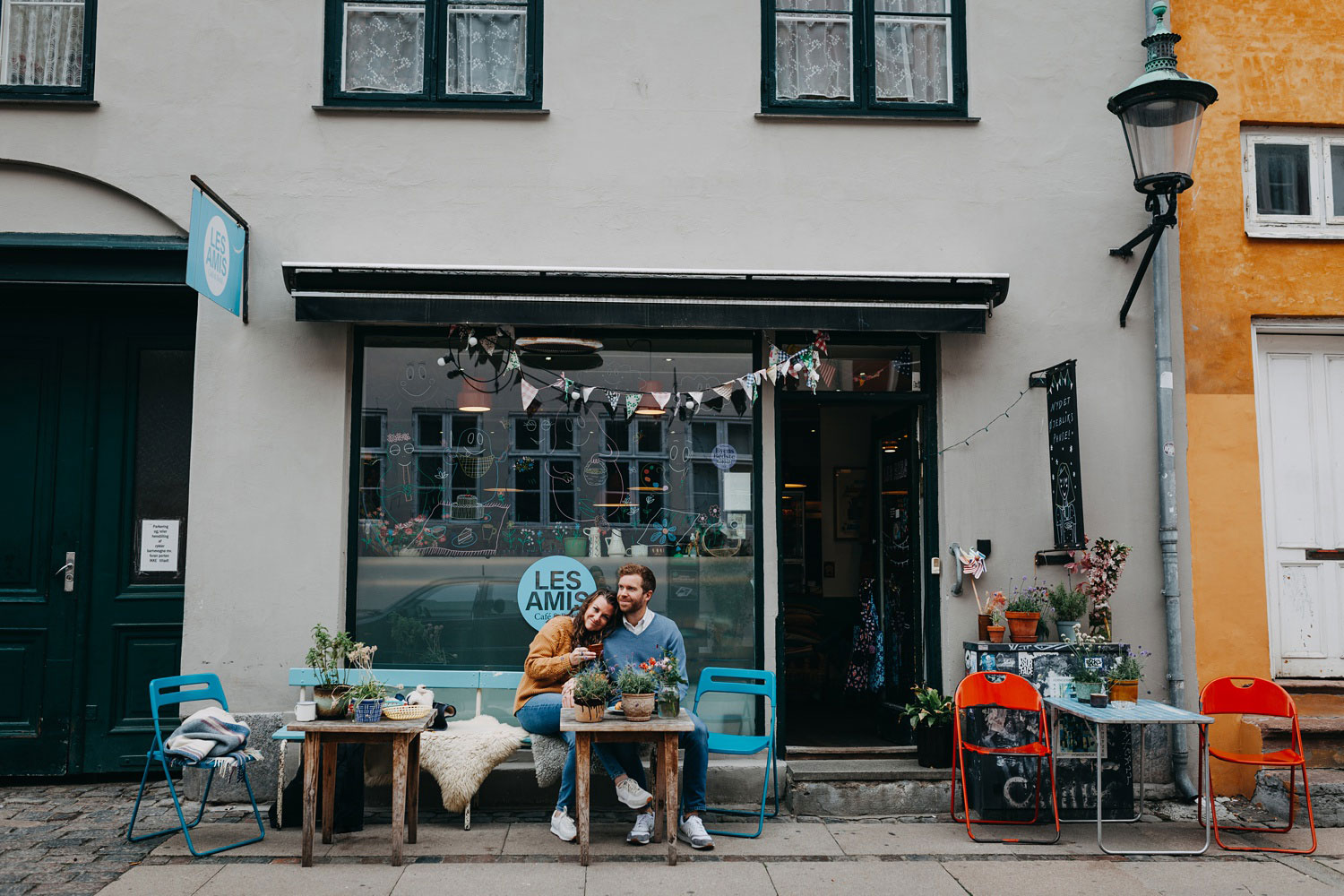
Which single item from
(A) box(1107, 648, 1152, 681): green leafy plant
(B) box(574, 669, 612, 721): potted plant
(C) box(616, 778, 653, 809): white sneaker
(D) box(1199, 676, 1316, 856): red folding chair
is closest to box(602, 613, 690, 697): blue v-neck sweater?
(B) box(574, 669, 612, 721): potted plant

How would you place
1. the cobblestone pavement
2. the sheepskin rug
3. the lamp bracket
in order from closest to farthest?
the cobblestone pavement → the sheepskin rug → the lamp bracket

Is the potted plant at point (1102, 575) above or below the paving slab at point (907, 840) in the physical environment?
above

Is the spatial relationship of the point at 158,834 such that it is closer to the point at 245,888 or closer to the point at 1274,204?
the point at 245,888

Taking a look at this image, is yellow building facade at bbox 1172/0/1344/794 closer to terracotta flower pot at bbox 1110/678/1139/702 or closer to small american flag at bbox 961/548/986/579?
terracotta flower pot at bbox 1110/678/1139/702

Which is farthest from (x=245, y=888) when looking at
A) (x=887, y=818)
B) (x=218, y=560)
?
(x=887, y=818)

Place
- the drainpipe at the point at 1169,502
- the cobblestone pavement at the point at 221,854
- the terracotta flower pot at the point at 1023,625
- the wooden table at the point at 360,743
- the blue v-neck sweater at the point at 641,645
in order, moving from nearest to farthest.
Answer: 1. the cobblestone pavement at the point at 221,854
2. the wooden table at the point at 360,743
3. the blue v-neck sweater at the point at 641,645
4. the terracotta flower pot at the point at 1023,625
5. the drainpipe at the point at 1169,502

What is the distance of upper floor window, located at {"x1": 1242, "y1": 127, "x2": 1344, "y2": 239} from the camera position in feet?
25.1

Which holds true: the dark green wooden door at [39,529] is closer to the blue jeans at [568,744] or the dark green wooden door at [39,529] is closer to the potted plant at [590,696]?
the blue jeans at [568,744]

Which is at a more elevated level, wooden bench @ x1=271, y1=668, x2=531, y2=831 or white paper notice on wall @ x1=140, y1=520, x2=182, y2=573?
white paper notice on wall @ x1=140, y1=520, x2=182, y2=573

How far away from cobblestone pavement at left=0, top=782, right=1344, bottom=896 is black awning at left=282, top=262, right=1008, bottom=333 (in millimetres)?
3155

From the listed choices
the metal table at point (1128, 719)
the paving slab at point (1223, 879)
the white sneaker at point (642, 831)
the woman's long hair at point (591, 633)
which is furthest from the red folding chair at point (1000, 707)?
the woman's long hair at point (591, 633)

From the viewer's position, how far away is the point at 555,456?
7.35m

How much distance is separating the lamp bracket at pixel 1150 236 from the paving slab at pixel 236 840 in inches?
240

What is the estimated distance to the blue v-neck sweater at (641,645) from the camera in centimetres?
642
